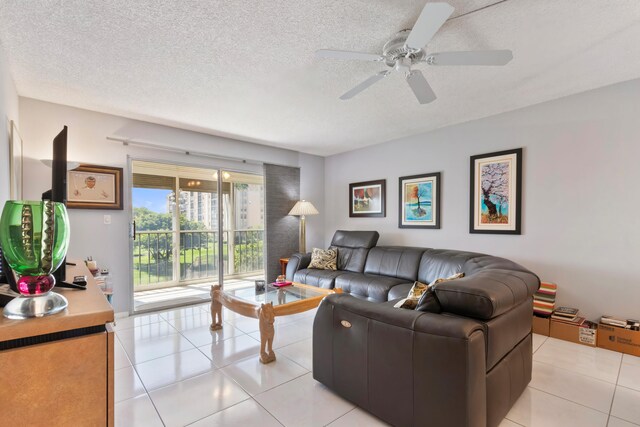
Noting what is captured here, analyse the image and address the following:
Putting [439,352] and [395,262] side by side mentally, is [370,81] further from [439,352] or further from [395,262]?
[395,262]

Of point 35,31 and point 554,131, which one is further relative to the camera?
point 554,131

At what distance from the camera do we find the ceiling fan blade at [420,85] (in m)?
2.10

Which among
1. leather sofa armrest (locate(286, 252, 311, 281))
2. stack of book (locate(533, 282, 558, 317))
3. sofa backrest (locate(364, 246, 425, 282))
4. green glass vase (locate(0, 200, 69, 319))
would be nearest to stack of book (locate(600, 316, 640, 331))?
stack of book (locate(533, 282, 558, 317))

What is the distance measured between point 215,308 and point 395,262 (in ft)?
7.66

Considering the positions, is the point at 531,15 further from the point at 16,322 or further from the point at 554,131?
the point at 16,322

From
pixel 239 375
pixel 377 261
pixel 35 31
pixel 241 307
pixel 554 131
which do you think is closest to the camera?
pixel 35 31

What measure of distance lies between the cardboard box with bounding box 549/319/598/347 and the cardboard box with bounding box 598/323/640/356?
0.05m

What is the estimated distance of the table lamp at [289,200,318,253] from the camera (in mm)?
5051

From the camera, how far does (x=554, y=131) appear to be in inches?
123

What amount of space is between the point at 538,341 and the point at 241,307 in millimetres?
2927

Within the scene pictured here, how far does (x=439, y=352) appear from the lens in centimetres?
141

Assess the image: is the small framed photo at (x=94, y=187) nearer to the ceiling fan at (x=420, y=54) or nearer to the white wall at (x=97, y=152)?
the white wall at (x=97, y=152)

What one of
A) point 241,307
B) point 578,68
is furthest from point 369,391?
point 578,68

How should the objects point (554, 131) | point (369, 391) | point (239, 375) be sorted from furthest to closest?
1. point (554, 131)
2. point (239, 375)
3. point (369, 391)
